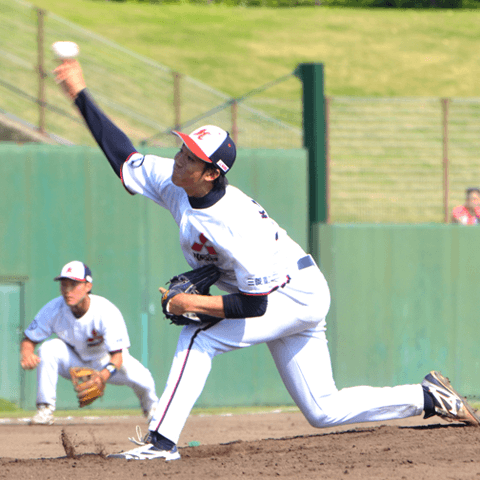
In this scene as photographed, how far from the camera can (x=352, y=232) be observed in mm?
9305

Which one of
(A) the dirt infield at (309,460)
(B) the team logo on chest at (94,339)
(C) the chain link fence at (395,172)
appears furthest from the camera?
(C) the chain link fence at (395,172)

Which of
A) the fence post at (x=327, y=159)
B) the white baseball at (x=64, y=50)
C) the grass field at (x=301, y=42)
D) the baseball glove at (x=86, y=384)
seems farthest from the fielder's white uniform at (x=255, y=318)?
the grass field at (x=301, y=42)

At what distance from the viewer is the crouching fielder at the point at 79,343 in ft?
23.6

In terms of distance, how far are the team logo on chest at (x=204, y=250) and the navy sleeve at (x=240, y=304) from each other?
0.24m

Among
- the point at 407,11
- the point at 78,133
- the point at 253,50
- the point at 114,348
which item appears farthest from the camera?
the point at 407,11

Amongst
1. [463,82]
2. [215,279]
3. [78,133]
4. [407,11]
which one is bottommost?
[215,279]

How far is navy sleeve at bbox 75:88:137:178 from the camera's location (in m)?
4.56

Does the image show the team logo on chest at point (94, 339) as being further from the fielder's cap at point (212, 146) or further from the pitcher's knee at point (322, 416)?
the fielder's cap at point (212, 146)

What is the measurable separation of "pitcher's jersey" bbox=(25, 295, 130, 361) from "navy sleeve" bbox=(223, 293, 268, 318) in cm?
318

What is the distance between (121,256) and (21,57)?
5.58 m

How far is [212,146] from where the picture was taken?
416 cm

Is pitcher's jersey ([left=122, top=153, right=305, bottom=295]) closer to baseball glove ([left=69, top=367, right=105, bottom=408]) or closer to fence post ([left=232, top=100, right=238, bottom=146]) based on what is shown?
baseball glove ([left=69, top=367, right=105, bottom=408])

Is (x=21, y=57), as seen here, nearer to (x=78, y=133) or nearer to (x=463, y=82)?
(x=78, y=133)

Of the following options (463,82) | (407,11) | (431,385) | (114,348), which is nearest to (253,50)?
(463,82)
